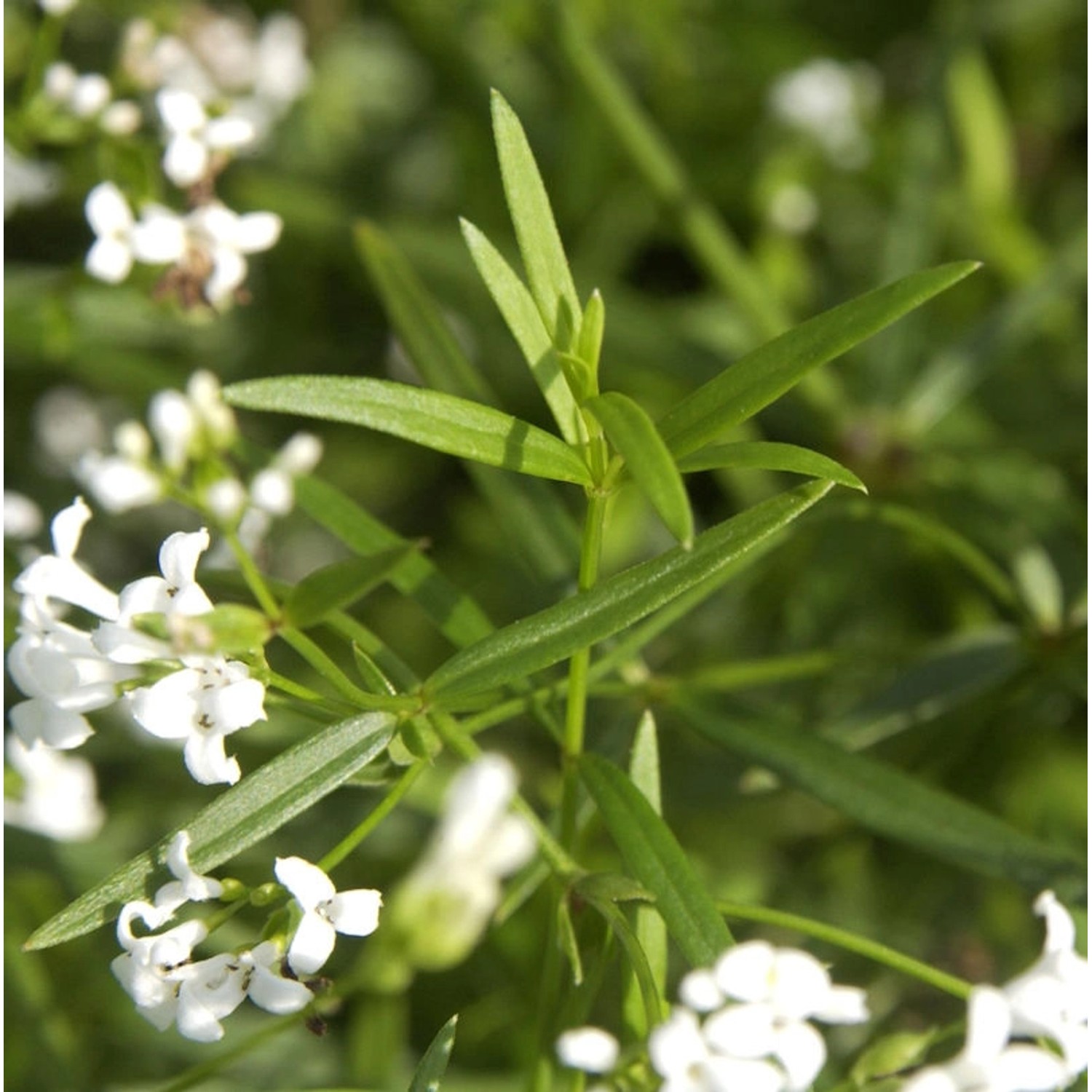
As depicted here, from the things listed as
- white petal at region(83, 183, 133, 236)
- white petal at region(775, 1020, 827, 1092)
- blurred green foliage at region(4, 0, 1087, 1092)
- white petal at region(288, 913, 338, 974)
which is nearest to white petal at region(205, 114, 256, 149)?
white petal at region(83, 183, 133, 236)

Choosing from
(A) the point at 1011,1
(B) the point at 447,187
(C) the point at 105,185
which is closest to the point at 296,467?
(C) the point at 105,185

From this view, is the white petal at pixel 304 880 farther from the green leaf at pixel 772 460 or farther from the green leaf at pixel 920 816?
the green leaf at pixel 920 816

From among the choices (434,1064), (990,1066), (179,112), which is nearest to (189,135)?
(179,112)

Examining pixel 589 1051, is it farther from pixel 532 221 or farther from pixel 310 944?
pixel 532 221

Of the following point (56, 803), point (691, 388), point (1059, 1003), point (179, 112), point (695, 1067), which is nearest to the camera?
point (695, 1067)

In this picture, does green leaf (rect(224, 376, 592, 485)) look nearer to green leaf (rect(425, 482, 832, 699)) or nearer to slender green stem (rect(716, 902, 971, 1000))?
green leaf (rect(425, 482, 832, 699))
